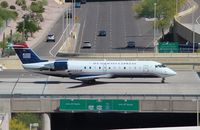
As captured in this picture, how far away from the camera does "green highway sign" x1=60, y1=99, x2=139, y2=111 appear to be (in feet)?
209

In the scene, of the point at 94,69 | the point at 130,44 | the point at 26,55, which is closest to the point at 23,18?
the point at 130,44

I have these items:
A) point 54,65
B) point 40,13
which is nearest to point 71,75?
point 54,65

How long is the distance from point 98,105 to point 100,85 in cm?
1059

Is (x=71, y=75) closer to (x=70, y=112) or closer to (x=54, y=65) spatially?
(x=54, y=65)

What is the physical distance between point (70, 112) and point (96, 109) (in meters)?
2.11

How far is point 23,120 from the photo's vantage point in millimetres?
63625

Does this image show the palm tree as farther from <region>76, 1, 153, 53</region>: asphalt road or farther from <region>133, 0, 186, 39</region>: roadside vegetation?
<region>133, 0, 186, 39</region>: roadside vegetation

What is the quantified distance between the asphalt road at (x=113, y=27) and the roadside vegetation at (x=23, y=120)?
4469 centimetres

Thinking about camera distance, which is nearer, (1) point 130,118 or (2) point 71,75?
(1) point 130,118

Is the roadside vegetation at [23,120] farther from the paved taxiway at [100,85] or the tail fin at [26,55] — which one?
the tail fin at [26,55]

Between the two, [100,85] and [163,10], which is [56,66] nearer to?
[100,85]

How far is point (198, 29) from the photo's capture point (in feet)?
390

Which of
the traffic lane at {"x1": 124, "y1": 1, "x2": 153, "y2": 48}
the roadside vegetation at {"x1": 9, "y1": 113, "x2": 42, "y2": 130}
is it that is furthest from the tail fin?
the traffic lane at {"x1": 124, "y1": 1, "x2": 153, "y2": 48}

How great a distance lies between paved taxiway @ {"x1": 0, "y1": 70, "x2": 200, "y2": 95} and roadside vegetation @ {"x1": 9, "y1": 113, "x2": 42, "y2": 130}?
449 cm
